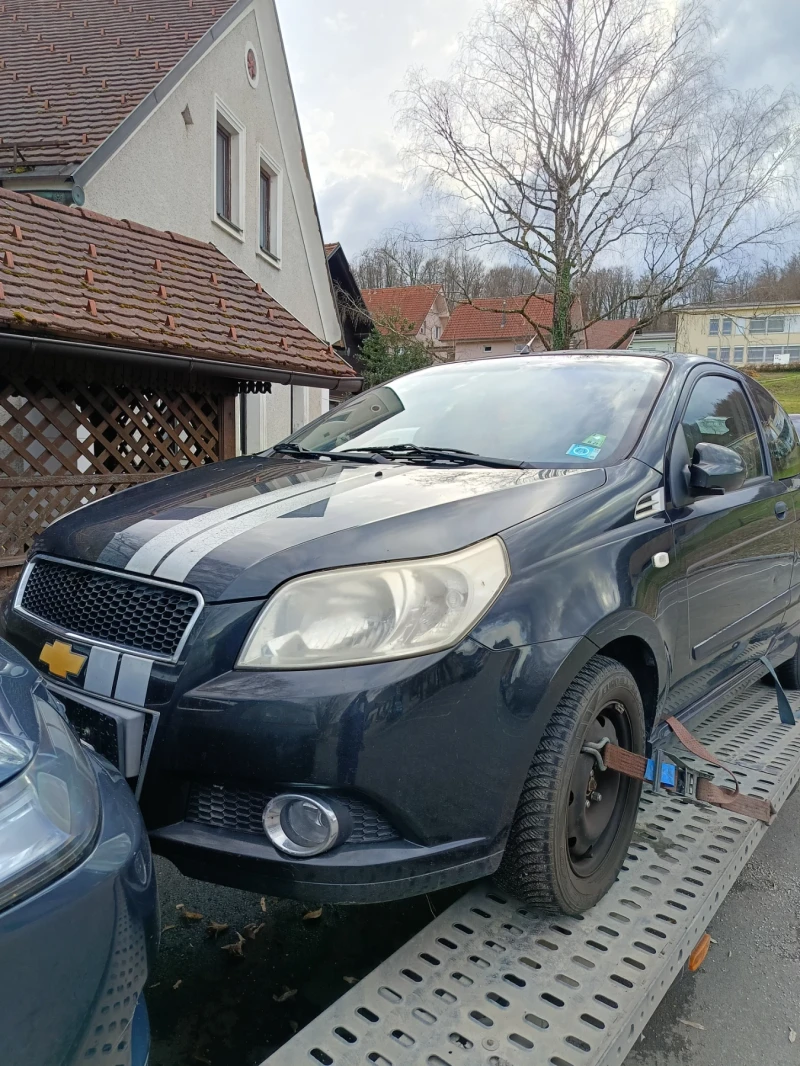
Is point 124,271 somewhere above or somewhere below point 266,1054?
above

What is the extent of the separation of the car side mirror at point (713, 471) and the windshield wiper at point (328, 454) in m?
1.06

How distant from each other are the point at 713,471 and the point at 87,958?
2.15 meters

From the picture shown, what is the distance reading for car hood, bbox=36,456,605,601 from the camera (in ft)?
5.64

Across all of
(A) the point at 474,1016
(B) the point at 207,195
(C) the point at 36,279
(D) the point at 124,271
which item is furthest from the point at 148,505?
(B) the point at 207,195

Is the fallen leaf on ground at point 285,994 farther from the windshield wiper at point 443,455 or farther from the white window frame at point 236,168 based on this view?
the white window frame at point 236,168

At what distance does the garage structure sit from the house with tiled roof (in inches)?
50.0

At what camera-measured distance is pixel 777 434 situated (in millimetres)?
3648

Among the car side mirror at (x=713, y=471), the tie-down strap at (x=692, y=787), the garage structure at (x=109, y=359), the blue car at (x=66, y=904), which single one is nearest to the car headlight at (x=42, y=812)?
the blue car at (x=66, y=904)

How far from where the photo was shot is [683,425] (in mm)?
2646

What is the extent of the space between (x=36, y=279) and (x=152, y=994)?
5.21 m

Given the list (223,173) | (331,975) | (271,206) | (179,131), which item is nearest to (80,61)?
(179,131)

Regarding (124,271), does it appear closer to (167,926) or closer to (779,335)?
(167,926)

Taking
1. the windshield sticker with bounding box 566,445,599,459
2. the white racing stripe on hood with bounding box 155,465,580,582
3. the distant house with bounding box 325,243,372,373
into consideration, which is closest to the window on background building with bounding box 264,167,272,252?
the distant house with bounding box 325,243,372,373

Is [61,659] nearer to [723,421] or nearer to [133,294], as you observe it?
[723,421]
